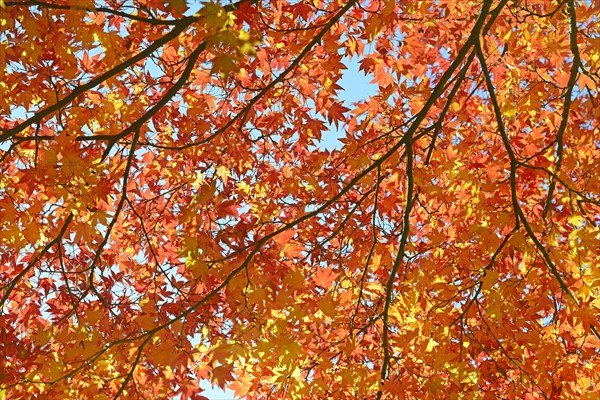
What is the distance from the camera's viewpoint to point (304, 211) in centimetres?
500

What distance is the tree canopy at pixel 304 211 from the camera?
11.9 feet

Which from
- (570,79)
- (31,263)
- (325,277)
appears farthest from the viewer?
(325,277)

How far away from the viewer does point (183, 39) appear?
507 centimetres

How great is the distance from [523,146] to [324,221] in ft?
5.27

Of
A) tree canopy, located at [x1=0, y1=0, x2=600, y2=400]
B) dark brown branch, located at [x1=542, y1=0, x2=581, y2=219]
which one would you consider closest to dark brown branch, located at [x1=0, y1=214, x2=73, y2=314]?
tree canopy, located at [x1=0, y1=0, x2=600, y2=400]

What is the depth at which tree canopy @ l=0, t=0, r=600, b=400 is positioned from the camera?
11.9ft

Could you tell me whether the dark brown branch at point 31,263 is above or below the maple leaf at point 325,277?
above

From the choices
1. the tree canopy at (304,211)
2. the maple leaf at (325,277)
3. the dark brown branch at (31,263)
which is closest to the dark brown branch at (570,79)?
the tree canopy at (304,211)

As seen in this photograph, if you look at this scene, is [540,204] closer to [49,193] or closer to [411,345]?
[411,345]

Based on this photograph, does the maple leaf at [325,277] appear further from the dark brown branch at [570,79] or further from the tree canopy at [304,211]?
the dark brown branch at [570,79]

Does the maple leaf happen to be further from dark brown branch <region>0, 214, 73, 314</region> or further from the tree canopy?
dark brown branch <region>0, 214, 73, 314</region>

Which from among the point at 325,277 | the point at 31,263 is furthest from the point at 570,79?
the point at 31,263

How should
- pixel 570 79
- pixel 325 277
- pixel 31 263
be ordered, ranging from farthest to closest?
pixel 325 277 → pixel 570 79 → pixel 31 263

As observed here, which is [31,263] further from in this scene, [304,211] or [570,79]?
[570,79]
